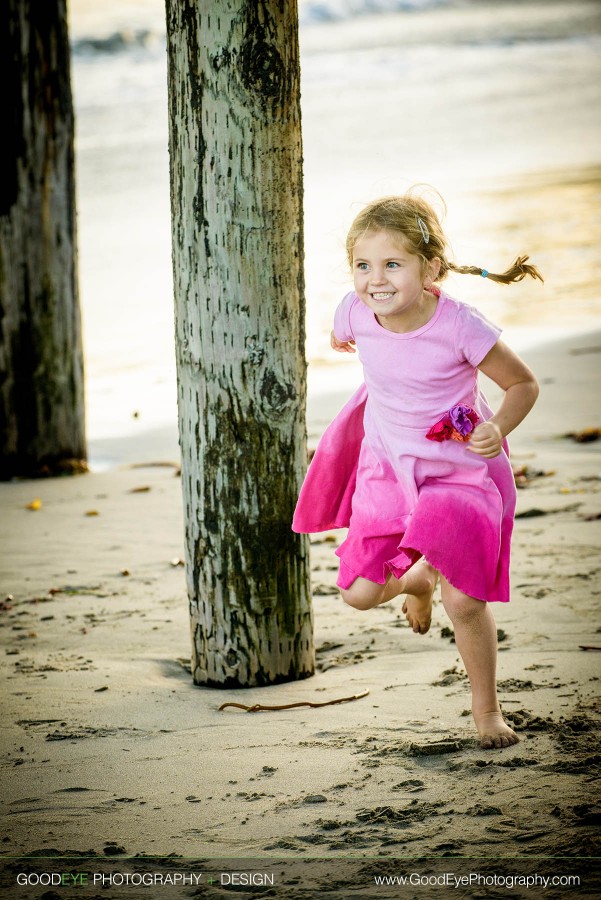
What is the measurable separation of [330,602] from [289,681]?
0.95 meters

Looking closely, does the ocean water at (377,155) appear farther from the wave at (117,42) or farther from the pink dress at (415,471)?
the pink dress at (415,471)

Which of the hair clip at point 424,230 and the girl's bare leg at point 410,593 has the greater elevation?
the hair clip at point 424,230

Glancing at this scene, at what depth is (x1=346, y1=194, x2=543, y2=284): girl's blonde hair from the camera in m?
3.32

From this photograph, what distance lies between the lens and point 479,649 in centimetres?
331

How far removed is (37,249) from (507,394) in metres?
4.37

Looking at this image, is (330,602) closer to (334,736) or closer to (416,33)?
(334,736)

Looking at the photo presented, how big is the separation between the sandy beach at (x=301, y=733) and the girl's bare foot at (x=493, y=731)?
0.04m

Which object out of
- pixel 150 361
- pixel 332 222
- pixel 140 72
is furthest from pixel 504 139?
pixel 150 361

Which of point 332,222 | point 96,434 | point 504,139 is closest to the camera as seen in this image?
point 96,434

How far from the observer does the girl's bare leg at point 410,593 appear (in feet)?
11.7

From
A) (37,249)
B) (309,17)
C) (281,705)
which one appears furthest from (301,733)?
(309,17)

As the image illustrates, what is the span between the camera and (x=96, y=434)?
8.22 meters

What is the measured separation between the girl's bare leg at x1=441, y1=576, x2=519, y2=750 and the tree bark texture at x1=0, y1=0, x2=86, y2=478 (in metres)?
4.25

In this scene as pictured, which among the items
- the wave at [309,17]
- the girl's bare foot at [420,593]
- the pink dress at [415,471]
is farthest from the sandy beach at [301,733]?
the wave at [309,17]
